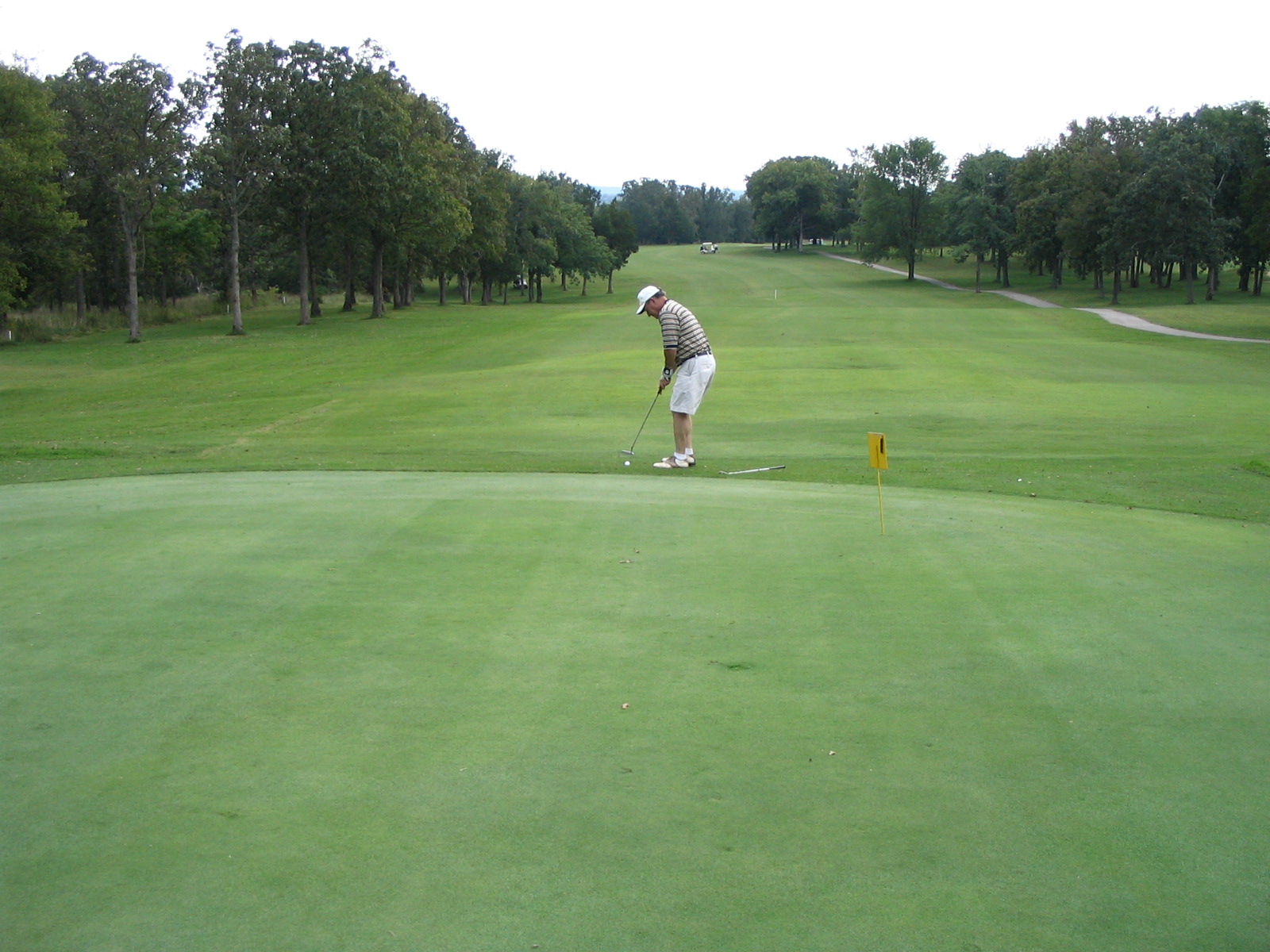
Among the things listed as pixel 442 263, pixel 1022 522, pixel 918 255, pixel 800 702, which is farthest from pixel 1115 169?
pixel 800 702

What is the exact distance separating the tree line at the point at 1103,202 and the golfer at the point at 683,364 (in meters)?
57.0

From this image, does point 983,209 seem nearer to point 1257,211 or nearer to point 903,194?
point 903,194

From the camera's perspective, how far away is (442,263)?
70188 mm

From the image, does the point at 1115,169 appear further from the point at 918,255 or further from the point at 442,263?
the point at 442,263

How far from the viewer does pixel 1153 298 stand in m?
71.4

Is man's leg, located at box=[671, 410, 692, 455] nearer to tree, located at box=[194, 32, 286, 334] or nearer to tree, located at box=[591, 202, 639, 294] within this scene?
tree, located at box=[194, 32, 286, 334]

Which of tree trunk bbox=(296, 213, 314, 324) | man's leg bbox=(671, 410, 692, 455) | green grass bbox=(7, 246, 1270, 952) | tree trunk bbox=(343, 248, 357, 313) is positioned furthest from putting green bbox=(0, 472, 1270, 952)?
tree trunk bbox=(343, 248, 357, 313)

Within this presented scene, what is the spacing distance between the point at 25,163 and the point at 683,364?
123 ft

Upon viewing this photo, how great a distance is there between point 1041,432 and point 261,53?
37.7m

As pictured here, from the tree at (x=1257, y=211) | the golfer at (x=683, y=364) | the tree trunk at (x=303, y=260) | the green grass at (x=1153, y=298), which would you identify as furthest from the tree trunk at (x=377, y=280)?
the golfer at (x=683, y=364)

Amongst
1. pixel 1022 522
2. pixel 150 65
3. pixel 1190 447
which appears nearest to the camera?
pixel 1022 522

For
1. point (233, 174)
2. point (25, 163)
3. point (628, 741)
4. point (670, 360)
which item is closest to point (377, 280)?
point (233, 174)

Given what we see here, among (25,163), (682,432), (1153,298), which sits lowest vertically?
(682,432)

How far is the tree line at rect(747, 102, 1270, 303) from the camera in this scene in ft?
203
